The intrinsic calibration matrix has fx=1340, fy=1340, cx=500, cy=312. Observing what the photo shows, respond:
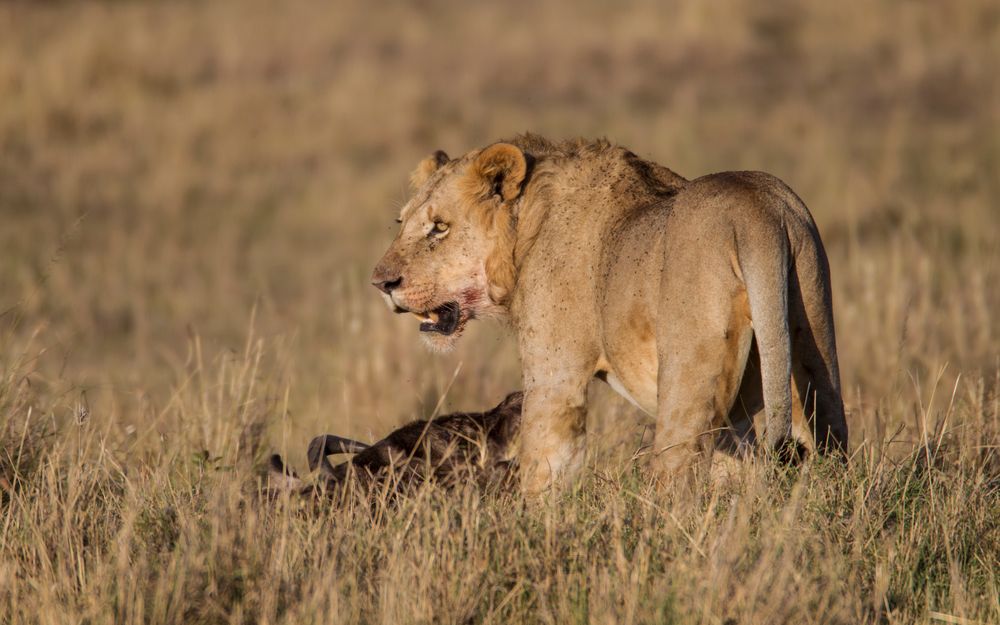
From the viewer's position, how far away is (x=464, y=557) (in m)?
3.73

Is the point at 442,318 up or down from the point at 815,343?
down

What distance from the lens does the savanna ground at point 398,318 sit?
3.56m

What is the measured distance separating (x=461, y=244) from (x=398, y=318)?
13.0 ft

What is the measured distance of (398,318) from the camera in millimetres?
8555

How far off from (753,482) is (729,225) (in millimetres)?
772

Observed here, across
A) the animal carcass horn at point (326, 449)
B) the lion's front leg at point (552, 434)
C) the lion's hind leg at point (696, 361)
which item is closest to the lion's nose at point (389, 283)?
the animal carcass horn at point (326, 449)

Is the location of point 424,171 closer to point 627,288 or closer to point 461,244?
point 461,244

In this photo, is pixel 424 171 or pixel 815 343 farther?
pixel 424 171

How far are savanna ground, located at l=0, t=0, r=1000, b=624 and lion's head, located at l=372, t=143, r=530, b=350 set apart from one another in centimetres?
66

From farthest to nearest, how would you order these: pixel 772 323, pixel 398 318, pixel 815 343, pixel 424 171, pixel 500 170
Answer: pixel 398 318 → pixel 424 171 → pixel 500 170 → pixel 815 343 → pixel 772 323

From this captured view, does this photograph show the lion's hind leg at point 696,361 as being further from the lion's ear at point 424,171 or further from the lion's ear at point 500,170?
the lion's ear at point 424,171

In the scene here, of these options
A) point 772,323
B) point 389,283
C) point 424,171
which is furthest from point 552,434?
point 424,171

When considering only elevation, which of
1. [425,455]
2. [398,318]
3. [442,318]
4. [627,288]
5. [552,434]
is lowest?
[398,318]

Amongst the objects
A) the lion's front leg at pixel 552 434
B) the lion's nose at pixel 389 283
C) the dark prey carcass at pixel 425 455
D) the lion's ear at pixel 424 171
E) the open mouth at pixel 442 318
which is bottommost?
the dark prey carcass at pixel 425 455
